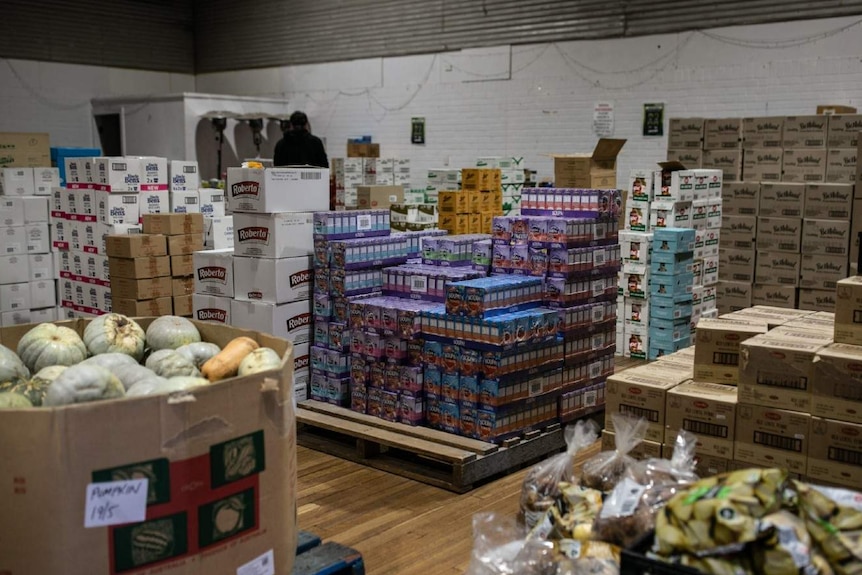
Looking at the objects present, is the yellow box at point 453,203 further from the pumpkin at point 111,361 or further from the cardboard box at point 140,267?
the pumpkin at point 111,361

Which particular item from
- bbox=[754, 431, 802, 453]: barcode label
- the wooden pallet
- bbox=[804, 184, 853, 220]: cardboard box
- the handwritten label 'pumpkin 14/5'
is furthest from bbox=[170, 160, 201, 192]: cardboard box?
the handwritten label 'pumpkin 14/5'

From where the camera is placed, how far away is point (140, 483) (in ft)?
6.66

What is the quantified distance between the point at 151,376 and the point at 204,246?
5.89m

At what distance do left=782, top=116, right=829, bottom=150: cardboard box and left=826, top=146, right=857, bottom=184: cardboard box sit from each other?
135mm

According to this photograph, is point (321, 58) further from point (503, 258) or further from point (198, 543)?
point (198, 543)

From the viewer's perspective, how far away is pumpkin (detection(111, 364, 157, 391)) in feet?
8.00

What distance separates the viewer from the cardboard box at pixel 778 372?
3.69 metres

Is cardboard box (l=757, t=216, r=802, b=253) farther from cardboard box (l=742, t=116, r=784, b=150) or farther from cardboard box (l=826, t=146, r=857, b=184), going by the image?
cardboard box (l=742, t=116, r=784, b=150)

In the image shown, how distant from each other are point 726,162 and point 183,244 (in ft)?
17.7

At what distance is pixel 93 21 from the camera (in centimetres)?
1460

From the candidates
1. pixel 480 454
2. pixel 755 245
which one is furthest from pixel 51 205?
pixel 755 245

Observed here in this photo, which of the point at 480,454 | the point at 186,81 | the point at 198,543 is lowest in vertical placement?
the point at 480,454

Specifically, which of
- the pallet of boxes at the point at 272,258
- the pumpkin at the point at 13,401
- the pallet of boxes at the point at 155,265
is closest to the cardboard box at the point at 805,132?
the pallet of boxes at the point at 272,258

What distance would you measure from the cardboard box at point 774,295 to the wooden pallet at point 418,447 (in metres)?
3.77
